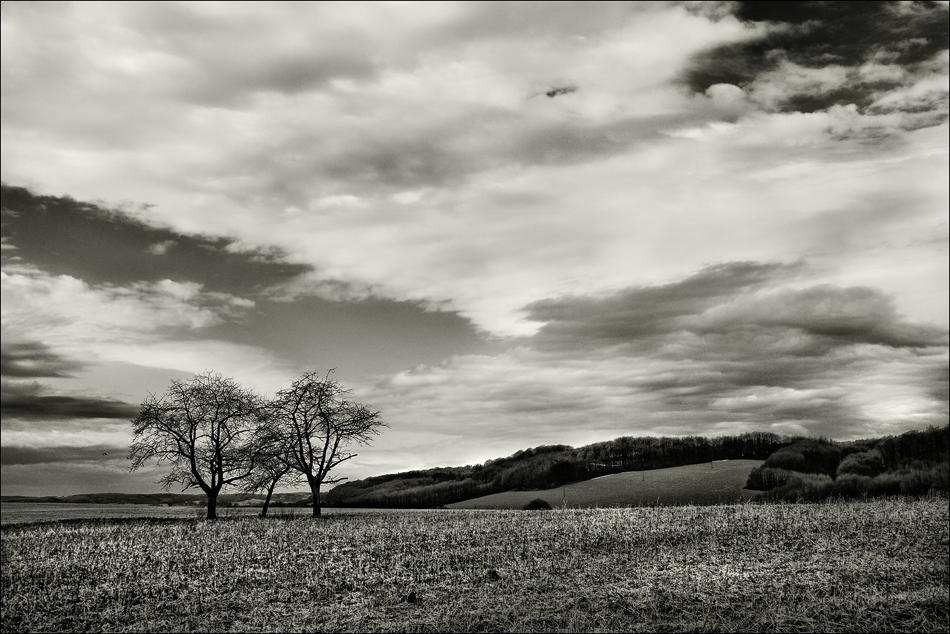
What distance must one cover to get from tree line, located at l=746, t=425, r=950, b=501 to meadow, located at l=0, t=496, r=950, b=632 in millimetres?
19075

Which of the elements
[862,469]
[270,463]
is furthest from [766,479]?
[270,463]

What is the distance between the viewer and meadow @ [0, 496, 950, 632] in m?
15.4

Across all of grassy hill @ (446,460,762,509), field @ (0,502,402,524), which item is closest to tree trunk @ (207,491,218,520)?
field @ (0,502,402,524)

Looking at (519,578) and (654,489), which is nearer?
(519,578)

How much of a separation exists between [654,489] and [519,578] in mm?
47646

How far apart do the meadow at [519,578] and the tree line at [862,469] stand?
1908cm

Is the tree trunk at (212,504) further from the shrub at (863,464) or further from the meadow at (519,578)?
the shrub at (863,464)

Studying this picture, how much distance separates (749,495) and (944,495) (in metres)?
15.1

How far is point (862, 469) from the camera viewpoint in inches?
2190

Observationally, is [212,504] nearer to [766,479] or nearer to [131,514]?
[131,514]

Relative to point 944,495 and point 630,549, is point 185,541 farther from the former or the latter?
point 944,495

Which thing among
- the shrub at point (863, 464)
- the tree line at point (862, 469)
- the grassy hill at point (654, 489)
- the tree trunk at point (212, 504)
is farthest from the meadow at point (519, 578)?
the shrub at point (863, 464)

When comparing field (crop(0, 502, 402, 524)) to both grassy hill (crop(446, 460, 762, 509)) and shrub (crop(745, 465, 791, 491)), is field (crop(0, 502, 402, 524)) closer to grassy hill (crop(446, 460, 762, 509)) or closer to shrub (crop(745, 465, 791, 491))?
grassy hill (crop(446, 460, 762, 509))

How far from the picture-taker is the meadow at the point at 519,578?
50.5 feet
